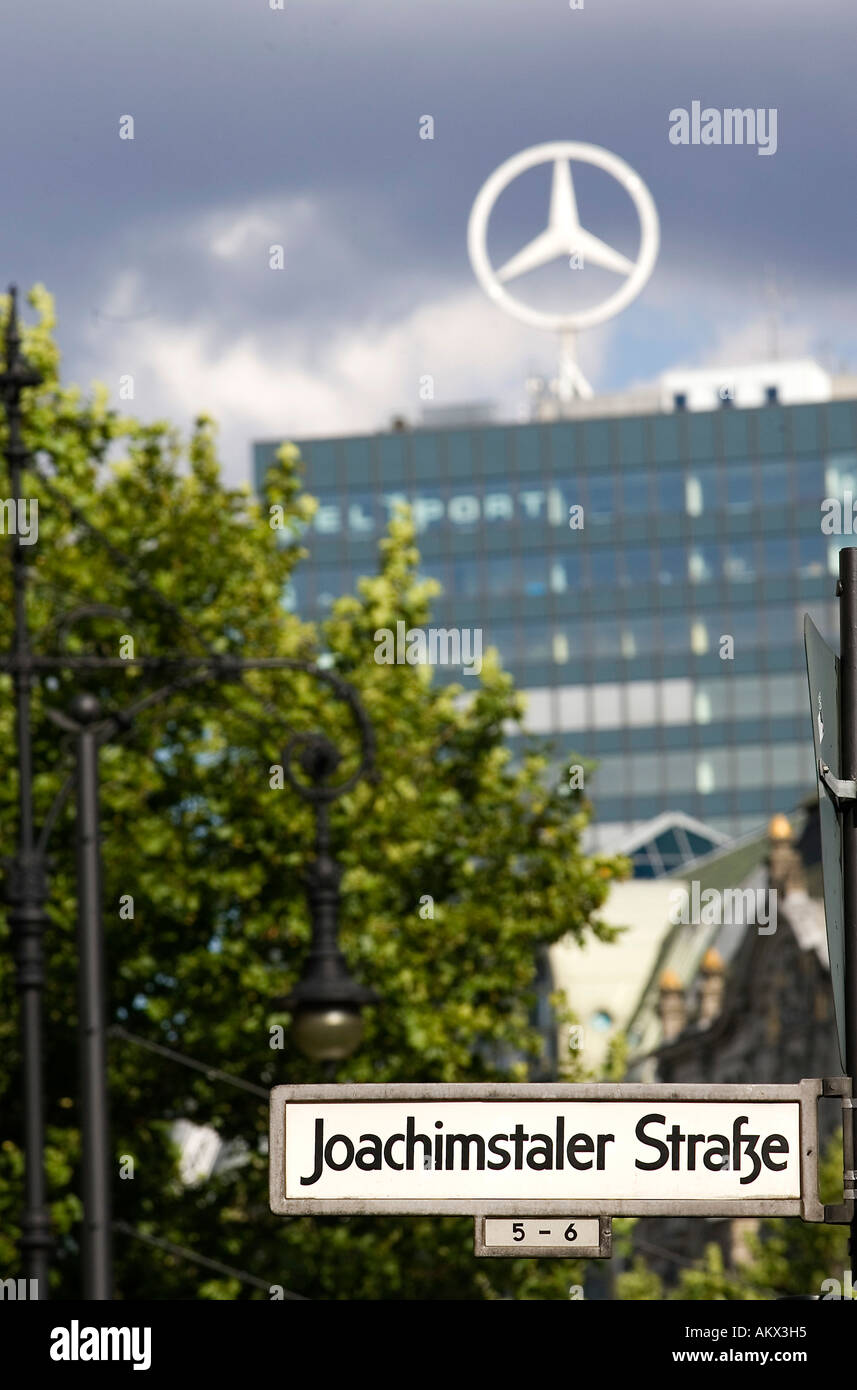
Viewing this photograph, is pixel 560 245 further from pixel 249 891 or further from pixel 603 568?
pixel 249 891

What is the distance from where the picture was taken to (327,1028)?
638 inches

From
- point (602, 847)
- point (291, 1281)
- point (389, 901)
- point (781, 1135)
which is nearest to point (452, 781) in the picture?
point (389, 901)

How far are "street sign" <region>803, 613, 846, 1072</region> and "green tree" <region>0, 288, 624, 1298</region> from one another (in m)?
21.8

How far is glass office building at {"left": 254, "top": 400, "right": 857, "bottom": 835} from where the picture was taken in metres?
121

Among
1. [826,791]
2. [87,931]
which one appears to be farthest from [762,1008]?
[826,791]

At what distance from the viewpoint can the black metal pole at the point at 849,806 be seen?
4590 mm

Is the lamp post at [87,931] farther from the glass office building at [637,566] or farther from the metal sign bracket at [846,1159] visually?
the glass office building at [637,566]

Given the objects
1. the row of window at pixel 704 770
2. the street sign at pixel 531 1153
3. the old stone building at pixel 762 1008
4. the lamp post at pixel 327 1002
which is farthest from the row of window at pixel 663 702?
the street sign at pixel 531 1153

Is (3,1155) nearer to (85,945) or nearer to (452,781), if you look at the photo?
(452,781)

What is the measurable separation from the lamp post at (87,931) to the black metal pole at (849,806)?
834cm

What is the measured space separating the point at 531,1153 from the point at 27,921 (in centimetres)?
1108
